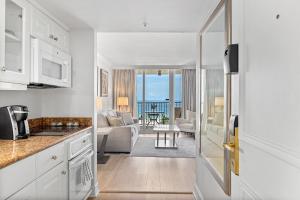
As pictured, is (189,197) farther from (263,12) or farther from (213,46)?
(263,12)

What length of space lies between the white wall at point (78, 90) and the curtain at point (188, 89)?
6.43m

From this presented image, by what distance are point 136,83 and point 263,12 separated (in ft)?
29.2

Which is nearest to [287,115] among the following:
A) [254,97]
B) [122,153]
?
[254,97]

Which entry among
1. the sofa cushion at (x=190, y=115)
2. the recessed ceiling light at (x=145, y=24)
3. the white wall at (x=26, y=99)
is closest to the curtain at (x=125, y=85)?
the sofa cushion at (x=190, y=115)

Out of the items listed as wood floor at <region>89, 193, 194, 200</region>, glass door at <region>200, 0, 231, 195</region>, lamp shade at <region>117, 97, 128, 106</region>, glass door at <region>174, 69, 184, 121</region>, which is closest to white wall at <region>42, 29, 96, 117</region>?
wood floor at <region>89, 193, 194, 200</region>

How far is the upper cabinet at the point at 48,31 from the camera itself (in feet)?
8.25

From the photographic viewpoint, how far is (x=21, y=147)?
75.2 inches

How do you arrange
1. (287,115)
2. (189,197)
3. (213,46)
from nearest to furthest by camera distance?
(287,115) → (213,46) → (189,197)

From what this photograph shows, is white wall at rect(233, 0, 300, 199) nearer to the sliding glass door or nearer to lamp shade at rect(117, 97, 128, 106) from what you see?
lamp shade at rect(117, 97, 128, 106)

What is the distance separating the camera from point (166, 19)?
3.05 meters

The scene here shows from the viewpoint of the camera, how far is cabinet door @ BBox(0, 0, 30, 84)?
6.74ft

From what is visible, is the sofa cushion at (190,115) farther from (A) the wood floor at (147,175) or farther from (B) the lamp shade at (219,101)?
(B) the lamp shade at (219,101)

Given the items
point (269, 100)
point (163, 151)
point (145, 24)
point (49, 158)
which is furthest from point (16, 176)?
point (163, 151)

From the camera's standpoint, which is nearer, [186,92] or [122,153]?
[122,153]
